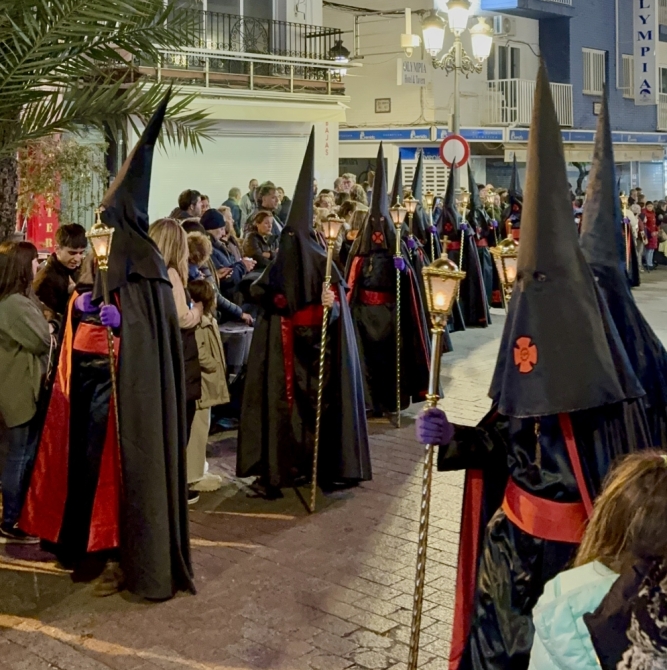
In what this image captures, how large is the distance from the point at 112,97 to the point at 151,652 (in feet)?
12.8

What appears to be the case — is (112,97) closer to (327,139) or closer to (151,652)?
(151,652)

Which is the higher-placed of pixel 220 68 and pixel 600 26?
pixel 600 26

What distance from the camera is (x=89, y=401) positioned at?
20.7 ft

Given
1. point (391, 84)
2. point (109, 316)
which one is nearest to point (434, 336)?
point (109, 316)

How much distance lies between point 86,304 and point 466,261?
1165 centimetres

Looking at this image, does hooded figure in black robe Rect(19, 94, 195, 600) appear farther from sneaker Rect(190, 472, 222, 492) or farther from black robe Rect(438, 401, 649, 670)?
black robe Rect(438, 401, 649, 670)

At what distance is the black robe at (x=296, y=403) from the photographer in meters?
7.96

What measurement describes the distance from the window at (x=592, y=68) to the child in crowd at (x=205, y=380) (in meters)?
28.1

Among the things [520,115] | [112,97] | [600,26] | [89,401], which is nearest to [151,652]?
[89,401]

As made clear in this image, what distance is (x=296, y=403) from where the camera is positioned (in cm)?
811

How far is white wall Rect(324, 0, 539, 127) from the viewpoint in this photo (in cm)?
2794

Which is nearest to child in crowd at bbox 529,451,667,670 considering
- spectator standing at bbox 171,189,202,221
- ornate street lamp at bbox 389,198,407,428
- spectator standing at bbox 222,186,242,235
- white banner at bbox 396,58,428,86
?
ornate street lamp at bbox 389,198,407,428

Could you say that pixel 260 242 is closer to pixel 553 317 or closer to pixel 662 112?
pixel 553 317

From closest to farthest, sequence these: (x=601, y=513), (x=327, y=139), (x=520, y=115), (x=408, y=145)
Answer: (x=601, y=513)
(x=327, y=139)
(x=408, y=145)
(x=520, y=115)
